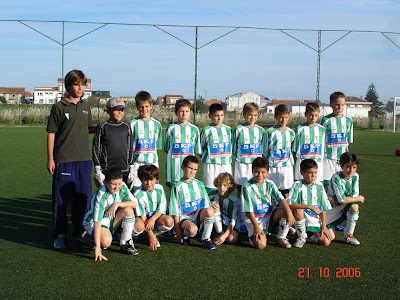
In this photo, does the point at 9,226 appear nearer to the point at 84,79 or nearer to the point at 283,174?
the point at 84,79

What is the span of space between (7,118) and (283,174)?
91.2 feet

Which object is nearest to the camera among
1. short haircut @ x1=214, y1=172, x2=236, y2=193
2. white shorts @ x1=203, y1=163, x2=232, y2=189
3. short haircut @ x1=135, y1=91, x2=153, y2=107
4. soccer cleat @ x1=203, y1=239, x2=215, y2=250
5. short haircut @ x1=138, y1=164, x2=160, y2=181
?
soccer cleat @ x1=203, y1=239, x2=215, y2=250

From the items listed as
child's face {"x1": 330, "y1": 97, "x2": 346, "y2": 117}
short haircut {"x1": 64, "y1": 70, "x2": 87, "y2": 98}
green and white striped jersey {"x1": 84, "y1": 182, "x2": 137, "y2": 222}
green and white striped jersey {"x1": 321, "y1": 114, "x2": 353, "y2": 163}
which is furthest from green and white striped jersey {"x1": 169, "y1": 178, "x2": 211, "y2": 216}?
child's face {"x1": 330, "y1": 97, "x2": 346, "y2": 117}

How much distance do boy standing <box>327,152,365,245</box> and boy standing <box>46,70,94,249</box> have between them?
8.92ft

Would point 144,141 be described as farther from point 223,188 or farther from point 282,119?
point 282,119

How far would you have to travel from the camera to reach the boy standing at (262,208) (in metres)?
5.02

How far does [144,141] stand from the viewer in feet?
18.5

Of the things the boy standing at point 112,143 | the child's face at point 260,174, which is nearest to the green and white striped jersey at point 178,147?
the boy standing at point 112,143

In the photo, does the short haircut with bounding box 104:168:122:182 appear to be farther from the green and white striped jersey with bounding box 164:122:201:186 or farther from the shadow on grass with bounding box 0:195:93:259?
the green and white striped jersey with bounding box 164:122:201:186

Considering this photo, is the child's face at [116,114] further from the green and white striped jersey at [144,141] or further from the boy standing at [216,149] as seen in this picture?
the boy standing at [216,149]

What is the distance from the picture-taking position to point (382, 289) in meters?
3.78

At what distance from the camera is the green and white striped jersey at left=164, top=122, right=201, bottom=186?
18.7 ft

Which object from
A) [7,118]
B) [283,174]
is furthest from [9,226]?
[7,118]

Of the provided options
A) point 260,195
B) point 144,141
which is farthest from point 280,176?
point 144,141
